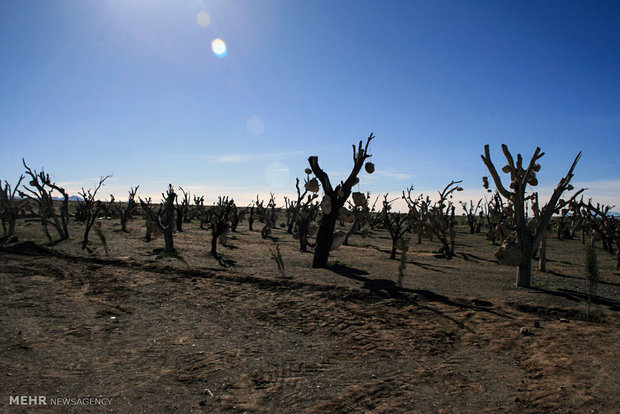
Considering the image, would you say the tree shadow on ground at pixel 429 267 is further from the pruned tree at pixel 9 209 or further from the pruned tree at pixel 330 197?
the pruned tree at pixel 9 209

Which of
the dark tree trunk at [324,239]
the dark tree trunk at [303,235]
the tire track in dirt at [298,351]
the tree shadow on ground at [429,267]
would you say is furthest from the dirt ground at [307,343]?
the dark tree trunk at [303,235]

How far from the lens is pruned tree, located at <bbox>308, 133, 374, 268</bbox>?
14352 millimetres

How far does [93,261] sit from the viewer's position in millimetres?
15406

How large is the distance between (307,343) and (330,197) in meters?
8.09

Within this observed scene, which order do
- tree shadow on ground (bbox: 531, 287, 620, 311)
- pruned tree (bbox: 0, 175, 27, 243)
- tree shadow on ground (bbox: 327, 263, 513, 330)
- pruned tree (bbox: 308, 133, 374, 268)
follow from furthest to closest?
pruned tree (bbox: 0, 175, 27, 243)
pruned tree (bbox: 308, 133, 374, 268)
tree shadow on ground (bbox: 531, 287, 620, 311)
tree shadow on ground (bbox: 327, 263, 513, 330)

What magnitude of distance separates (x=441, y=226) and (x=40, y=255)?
20260 mm

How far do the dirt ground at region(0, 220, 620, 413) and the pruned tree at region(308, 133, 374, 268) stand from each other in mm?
2219

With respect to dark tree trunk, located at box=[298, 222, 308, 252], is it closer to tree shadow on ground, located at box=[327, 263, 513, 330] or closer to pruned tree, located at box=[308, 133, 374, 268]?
pruned tree, located at box=[308, 133, 374, 268]

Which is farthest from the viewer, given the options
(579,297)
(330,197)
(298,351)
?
(330,197)

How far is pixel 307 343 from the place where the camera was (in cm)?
710

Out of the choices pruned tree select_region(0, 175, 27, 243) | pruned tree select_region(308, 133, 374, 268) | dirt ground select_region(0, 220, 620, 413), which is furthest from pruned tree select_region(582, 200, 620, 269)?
pruned tree select_region(0, 175, 27, 243)

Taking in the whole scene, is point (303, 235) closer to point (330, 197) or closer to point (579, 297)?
point (330, 197)

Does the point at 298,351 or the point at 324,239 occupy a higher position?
Answer: the point at 324,239

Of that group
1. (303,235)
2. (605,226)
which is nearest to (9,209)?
(303,235)
